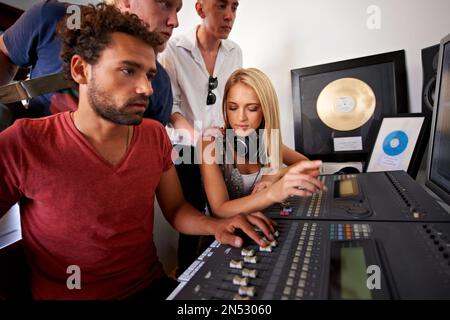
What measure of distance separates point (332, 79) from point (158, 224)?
3.98 ft

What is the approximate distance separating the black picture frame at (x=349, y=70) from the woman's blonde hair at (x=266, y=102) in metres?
0.39

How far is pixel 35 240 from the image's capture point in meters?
0.73

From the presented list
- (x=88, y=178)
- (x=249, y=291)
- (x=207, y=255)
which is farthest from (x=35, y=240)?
(x=249, y=291)

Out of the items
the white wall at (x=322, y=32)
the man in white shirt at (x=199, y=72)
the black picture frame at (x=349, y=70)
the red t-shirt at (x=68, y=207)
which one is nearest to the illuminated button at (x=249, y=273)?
the red t-shirt at (x=68, y=207)

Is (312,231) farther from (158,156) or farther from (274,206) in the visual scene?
(158,156)

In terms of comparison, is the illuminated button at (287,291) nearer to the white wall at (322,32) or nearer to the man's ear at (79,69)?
the man's ear at (79,69)

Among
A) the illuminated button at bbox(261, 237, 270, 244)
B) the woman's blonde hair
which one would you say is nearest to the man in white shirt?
the woman's blonde hair

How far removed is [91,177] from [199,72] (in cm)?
83

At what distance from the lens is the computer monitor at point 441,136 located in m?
0.69

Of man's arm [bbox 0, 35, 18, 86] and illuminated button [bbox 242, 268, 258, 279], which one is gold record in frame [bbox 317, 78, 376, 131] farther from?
man's arm [bbox 0, 35, 18, 86]

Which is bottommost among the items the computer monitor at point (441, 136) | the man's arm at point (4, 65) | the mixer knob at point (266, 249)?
the mixer knob at point (266, 249)

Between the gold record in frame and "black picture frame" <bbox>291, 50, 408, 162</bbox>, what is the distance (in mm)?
61

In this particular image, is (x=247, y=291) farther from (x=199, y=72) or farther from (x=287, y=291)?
(x=199, y=72)

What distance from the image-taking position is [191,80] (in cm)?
135
